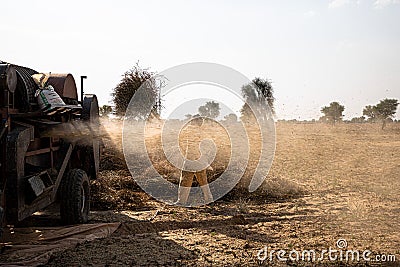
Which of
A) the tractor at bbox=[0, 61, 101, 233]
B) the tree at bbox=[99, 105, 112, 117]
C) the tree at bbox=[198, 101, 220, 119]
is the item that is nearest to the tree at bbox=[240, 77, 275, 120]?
the tree at bbox=[99, 105, 112, 117]

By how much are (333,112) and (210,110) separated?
38.6 m

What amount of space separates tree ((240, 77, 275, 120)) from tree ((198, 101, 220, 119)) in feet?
41.0

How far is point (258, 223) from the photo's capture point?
840 cm

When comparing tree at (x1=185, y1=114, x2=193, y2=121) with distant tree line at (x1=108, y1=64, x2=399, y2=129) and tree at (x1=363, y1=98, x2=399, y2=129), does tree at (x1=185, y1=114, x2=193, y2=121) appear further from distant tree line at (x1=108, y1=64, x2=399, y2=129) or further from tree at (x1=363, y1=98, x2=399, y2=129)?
tree at (x1=363, y1=98, x2=399, y2=129)

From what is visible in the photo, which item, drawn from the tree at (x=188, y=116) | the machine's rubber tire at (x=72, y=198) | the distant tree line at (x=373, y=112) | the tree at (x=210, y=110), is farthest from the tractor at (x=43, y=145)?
the distant tree line at (x=373, y=112)

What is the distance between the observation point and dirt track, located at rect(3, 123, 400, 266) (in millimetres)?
6270

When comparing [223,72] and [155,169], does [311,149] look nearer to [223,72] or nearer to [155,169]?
[155,169]

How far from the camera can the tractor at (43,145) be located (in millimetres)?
6160

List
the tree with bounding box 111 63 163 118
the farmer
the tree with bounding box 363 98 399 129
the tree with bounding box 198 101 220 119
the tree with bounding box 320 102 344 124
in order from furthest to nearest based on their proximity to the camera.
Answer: the tree with bounding box 320 102 344 124, the tree with bounding box 363 98 399 129, the tree with bounding box 111 63 163 118, the tree with bounding box 198 101 220 119, the farmer

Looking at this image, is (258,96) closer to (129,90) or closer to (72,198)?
(129,90)

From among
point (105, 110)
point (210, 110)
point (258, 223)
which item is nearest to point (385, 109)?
point (105, 110)

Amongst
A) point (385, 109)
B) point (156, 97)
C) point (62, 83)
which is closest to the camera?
point (62, 83)

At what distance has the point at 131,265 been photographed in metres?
5.90

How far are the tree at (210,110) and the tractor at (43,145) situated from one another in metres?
3.62
